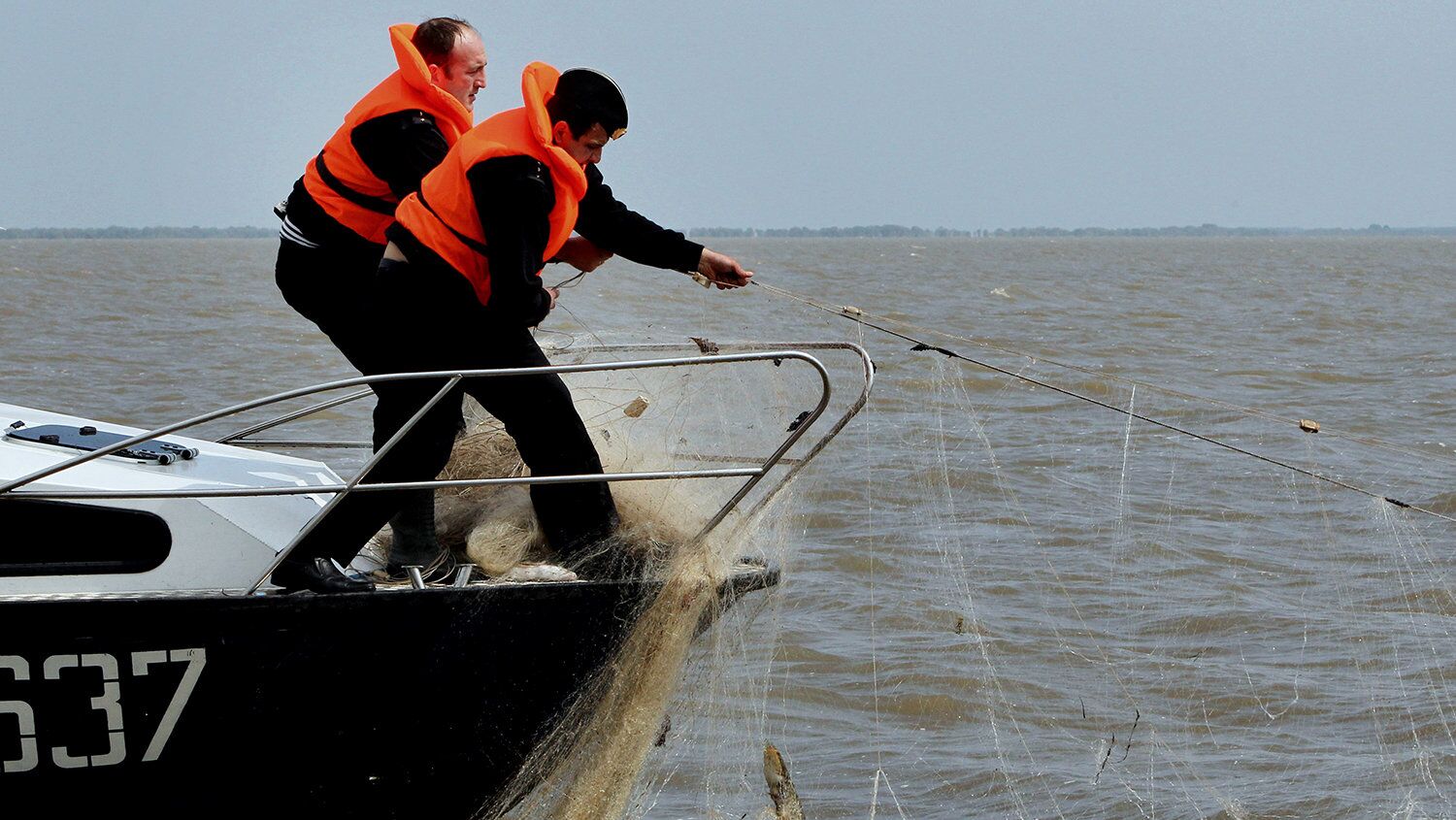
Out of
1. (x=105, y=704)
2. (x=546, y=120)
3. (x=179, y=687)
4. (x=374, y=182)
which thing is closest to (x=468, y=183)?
(x=546, y=120)

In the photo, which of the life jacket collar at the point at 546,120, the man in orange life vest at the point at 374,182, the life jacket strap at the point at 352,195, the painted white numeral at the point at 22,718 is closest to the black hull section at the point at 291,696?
the painted white numeral at the point at 22,718

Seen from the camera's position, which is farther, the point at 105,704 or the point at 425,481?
the point at 425,481

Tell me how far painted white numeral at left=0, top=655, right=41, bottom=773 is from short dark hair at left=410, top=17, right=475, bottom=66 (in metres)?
1.96

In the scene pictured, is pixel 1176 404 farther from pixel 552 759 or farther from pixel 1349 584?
pixel 552 759

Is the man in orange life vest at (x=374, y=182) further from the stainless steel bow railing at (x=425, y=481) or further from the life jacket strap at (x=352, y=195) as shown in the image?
the stainless steel bow railing at (x=425, y=481)

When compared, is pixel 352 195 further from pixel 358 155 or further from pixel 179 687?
pixel 179 687

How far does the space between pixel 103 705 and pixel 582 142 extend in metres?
1.87

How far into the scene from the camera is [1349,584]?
7.36 metres

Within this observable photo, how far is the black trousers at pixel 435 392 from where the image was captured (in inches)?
154

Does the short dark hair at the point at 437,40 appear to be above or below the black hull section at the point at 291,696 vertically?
above

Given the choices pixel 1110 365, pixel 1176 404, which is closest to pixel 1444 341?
pixel 1110 365

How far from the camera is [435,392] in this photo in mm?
3973

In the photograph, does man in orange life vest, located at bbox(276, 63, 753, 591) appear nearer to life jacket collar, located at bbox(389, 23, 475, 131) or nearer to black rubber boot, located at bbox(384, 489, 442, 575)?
black rubber boot, located at bbox(384, 489, 442, 575)

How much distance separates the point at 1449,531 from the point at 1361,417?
4.67 m
